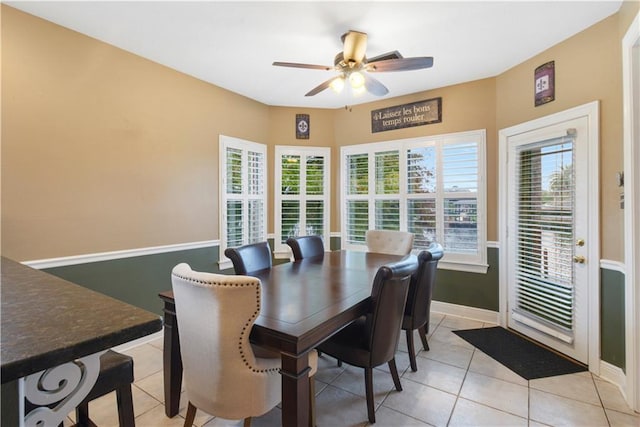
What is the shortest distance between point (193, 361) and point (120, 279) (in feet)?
5.90

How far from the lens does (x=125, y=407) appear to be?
1086 millimetres

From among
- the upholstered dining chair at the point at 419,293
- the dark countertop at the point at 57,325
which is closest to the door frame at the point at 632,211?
the upholstered dining chair at the point at 419,293

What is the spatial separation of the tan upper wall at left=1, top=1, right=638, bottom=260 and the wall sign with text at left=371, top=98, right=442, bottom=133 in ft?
0.29

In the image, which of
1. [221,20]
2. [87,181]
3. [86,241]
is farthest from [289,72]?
[86,241]

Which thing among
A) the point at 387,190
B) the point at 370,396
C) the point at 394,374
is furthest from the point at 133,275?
the point at 387,190

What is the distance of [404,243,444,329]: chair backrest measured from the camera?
238 centimetres

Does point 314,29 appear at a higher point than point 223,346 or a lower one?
higher

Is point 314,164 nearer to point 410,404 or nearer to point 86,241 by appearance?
point 86,241

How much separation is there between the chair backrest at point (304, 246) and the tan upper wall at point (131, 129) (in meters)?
1.16

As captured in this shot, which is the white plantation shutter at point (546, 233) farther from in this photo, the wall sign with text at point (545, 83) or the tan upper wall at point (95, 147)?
the tan upper wall at point (95, 147)

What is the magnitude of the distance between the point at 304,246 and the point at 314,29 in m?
1.99

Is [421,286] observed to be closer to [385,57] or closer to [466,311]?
[466,311]

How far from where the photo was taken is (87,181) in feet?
8.39

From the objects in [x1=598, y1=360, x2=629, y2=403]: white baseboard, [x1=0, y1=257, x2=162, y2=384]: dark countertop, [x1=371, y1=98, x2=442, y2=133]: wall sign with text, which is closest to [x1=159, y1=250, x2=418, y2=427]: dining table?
[x1=0, y1=257, x2=162, y2=384]: dark countertop
